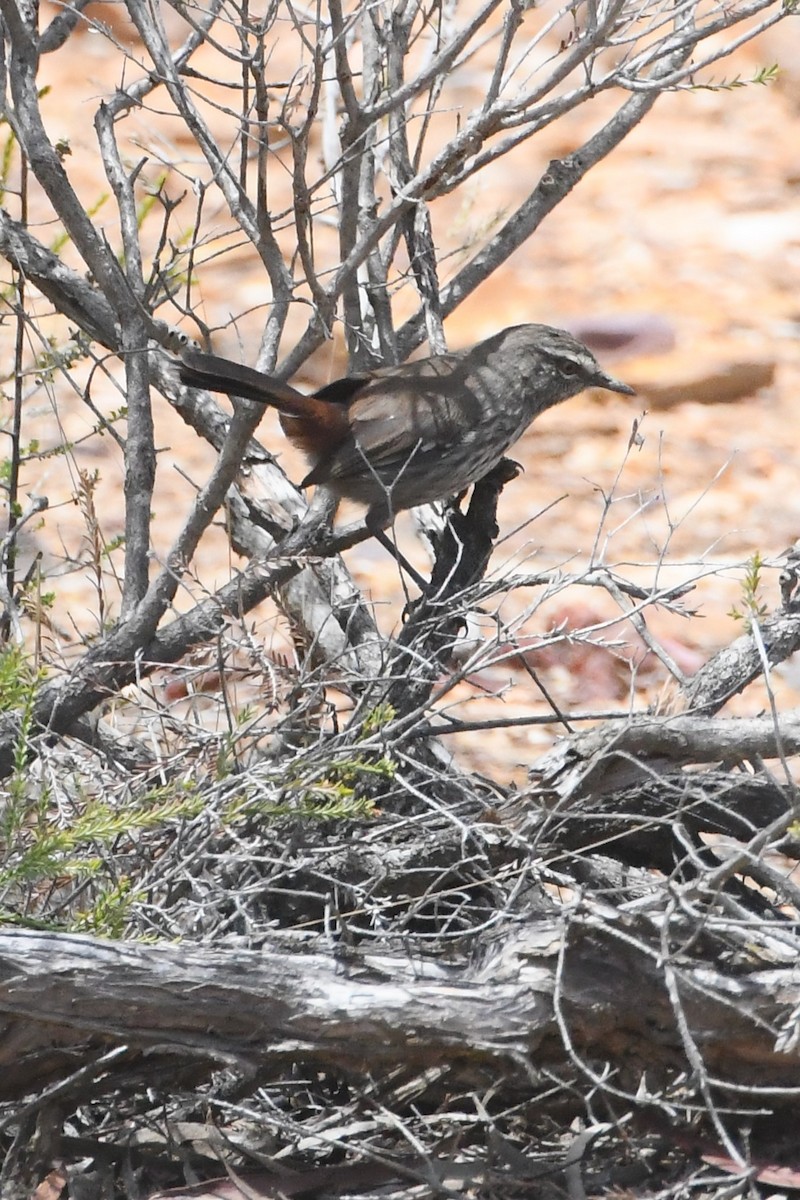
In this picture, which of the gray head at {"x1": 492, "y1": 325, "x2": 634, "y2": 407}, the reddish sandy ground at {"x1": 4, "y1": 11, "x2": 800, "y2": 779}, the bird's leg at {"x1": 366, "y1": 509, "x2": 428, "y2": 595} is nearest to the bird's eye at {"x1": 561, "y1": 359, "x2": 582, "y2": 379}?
the gray head at {"x1": 492, "y1": 325, "x2": 634, "y2": 407}

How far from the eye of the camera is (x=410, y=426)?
4715mm

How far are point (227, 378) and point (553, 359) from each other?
5.07 feet

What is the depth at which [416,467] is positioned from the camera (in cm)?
466

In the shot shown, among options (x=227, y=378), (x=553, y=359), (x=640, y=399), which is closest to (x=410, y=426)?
(x=553, y=359)

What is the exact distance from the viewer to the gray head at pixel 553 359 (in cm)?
513

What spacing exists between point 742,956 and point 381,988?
2.57 feet

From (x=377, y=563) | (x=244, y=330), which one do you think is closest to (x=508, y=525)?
(x=377, y=563)

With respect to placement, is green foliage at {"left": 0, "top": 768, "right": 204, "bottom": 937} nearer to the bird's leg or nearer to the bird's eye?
the bird's leg

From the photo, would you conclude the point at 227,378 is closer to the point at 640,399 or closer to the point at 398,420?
the point at 398,420

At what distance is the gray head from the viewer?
5.13 m

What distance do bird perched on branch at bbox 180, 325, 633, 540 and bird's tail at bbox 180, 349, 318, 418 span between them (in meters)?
0.18

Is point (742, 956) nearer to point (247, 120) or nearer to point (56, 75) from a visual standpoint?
point (247, 120)

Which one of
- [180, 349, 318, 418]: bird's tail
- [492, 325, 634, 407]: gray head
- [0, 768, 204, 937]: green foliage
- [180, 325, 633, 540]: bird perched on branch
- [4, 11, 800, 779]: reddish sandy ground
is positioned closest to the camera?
[0, 768, 204, 937]: green foliage

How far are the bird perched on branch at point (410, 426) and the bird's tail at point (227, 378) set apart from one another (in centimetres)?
18
